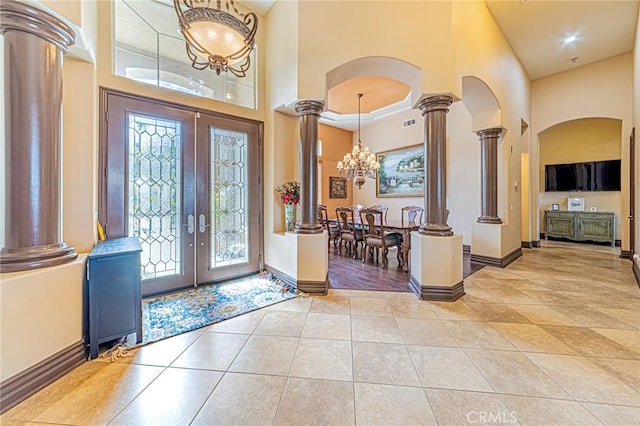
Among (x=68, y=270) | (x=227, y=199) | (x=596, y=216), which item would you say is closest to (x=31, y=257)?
(x=68, y=270)

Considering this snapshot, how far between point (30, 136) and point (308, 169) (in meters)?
2.68

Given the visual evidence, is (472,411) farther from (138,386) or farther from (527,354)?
(138,386)

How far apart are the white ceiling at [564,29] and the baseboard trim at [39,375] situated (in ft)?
23.0

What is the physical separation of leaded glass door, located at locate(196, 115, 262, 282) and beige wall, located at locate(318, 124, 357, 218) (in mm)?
4503

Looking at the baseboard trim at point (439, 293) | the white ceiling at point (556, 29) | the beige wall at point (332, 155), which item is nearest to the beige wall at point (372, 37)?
the white ceiling at point (556, 29)

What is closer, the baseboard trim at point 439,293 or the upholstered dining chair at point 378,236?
the baseboard trim at point 439,293

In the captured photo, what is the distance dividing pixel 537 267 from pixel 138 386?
20.9 ft

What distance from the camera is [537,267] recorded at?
4.99 metres

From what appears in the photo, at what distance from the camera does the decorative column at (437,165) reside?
138 inches

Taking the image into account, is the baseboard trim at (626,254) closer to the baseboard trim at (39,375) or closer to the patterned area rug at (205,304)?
the patterned area rug at (205,304)

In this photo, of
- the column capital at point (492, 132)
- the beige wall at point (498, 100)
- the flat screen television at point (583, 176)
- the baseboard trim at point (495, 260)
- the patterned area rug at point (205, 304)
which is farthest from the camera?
the flat screen television at point (583, 176)

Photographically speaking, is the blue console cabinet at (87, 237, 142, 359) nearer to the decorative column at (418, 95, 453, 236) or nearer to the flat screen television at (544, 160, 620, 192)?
the decorative column at (418, 95, 453, 236)

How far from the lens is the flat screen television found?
6.94m

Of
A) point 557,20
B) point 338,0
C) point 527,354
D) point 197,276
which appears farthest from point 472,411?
point 557,20
